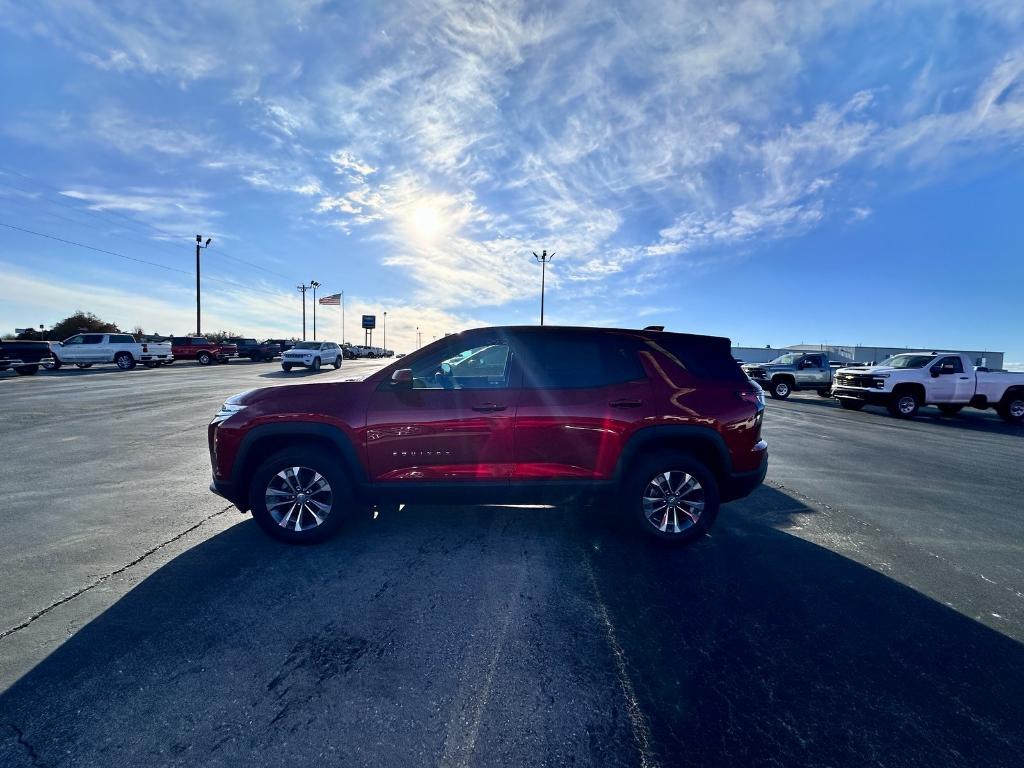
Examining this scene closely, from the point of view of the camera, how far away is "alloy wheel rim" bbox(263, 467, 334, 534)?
11.5 ft

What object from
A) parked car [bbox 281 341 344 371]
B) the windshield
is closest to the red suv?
the windshield

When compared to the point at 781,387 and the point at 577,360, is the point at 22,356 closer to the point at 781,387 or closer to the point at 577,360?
the point at 577,360

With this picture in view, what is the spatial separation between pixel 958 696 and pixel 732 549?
5.07 feet

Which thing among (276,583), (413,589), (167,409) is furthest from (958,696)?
(167,409)

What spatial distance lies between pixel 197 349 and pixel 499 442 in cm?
3626

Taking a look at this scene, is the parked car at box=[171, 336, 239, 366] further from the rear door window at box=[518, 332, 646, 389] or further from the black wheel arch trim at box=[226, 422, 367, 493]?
the rear door window at box=[518, 332, 646, 389]

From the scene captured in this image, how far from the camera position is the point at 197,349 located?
31234mm

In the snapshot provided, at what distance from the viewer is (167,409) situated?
1027cm

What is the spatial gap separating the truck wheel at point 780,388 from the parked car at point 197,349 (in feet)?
120

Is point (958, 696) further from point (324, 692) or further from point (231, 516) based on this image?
point (231, 516)

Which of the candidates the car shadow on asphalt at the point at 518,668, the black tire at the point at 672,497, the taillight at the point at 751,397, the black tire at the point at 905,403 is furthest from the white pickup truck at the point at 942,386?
the black tire at the point at 672,497

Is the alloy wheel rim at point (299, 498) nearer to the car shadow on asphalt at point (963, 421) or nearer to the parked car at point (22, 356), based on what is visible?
the car shadow on asphalt at point (963, 421)

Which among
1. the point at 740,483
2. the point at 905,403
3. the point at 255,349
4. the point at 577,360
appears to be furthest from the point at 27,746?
the point at 255,349

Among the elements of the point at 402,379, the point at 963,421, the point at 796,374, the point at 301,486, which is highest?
the point at 796,374
